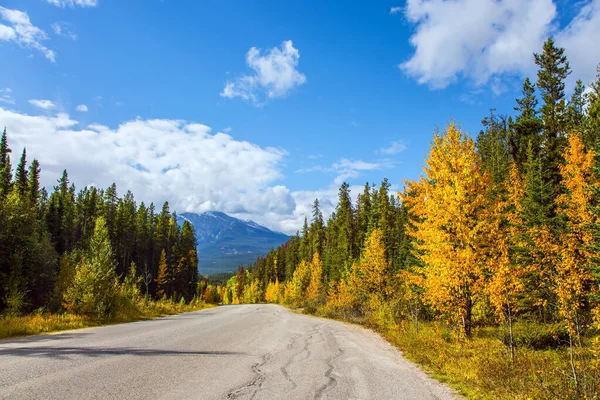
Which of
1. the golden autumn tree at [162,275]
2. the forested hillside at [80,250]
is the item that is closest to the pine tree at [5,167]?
the forested hillside at [80,250]

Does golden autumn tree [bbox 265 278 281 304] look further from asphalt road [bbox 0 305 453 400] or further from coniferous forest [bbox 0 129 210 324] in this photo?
asphalt road [bbox 0 305 453 400]

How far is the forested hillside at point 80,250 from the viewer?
19797 millimetres

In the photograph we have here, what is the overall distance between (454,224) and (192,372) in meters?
10.6

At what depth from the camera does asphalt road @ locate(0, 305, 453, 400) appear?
19.4ft

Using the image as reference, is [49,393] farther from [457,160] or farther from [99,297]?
[99,297]

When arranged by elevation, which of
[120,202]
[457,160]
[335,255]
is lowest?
[335,255]

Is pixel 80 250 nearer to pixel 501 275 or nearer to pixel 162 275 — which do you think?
pixel 162 275

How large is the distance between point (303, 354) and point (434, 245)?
6.48m

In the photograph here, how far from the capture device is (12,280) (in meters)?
23.3

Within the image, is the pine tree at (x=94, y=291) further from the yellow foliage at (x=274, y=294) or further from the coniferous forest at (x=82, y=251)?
the yellow foliage at (x=274, y=294)

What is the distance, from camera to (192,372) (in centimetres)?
742

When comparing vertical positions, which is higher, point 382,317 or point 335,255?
point 335,255

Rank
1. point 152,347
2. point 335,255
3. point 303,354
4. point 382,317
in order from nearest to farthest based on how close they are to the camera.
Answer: point 152,347 < point 303,354 < point 382,317 < point 335,255

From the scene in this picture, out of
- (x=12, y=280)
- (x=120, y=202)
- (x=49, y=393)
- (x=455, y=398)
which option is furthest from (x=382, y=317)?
(x=120, y=202)
